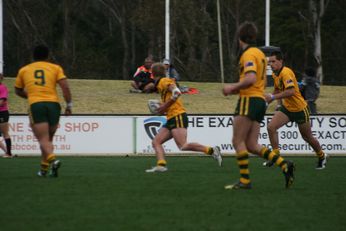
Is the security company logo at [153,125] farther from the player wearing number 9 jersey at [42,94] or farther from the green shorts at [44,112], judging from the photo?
the green shorts at [44,112]

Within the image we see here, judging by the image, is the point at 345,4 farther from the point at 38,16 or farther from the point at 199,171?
the point at 199,171

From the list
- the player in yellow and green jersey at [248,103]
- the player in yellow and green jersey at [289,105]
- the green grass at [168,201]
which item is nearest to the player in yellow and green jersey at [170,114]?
the green grass at [168,201]

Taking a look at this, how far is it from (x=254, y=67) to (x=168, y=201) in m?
2.12

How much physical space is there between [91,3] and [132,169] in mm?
45945

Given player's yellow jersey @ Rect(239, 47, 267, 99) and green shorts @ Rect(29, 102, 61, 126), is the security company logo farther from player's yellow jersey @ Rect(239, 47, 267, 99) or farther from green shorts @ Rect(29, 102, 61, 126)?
player's yellow jersey @ Rect(239, 47, 267, 99)

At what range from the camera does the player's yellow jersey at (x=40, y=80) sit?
12.6 m

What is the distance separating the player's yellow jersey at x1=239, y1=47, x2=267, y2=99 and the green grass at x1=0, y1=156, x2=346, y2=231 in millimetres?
1264

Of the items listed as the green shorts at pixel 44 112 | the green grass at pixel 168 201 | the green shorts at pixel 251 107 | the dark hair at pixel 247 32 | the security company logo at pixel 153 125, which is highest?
the dark hair at pixel 247 32

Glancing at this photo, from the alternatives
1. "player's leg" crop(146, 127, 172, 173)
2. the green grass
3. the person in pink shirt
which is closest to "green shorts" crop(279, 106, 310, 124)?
the green grass

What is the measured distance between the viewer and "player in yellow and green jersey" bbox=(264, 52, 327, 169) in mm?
15070

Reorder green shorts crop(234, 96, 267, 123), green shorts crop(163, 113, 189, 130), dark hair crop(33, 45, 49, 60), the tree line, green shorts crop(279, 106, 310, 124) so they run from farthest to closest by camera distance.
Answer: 1. the tree line
2. green shorts crop(279, 106, 310, 124)
3. green shorts crop(163, 113, 189, 130)
4. dark hair crop(33, 45, 49, 60)
5. green shorts crop(234, 96, 267, 123)

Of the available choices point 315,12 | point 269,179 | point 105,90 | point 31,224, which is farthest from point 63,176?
point 315,12

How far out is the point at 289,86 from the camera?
1495cm

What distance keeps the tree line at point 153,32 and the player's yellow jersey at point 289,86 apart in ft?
102
